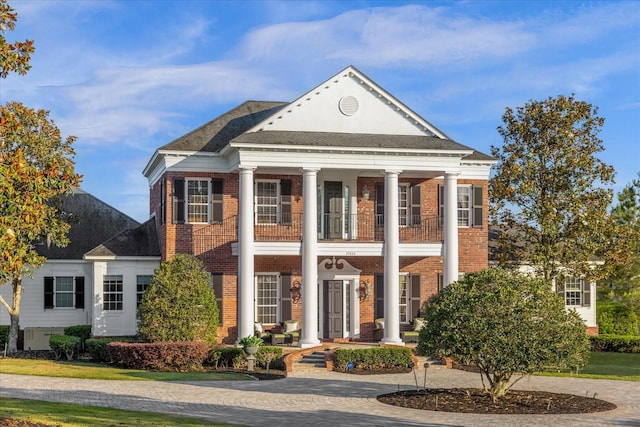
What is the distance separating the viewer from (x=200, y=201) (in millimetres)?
33594

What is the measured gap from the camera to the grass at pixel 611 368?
2757 cm

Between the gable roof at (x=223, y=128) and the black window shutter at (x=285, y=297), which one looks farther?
the black window shutter at (x=285, y=297)

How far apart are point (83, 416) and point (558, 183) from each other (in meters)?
24.6

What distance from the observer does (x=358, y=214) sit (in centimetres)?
3416

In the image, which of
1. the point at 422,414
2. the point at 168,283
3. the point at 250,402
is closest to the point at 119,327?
the point at 168,283

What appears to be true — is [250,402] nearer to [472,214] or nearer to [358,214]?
[358,214]

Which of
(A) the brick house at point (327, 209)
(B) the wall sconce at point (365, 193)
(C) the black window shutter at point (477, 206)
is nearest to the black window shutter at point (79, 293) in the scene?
(A) the brick house at point (327, 209)

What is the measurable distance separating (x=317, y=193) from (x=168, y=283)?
7.79 metres

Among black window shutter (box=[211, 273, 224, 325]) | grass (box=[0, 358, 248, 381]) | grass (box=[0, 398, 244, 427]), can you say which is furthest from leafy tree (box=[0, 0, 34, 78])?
black window shutter (box=[211, 273, 224, 325])

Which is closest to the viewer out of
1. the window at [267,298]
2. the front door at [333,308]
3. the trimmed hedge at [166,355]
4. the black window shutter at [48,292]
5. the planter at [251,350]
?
the trimmed hedge at [166,355]

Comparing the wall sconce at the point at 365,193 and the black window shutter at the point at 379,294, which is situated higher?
the wall sconce at the point at 365,193

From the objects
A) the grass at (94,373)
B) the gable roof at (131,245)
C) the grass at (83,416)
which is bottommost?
the grass at (94,373)

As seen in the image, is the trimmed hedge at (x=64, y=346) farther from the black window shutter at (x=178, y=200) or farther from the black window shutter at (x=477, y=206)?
the black window shutter at (x=477, y=206)

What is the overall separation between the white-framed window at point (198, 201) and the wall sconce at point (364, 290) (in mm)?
6705
